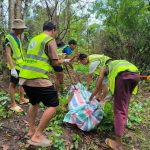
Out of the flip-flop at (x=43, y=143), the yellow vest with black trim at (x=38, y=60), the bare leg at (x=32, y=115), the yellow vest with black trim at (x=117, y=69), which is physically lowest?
the flip-flop at (x=43, y=143)

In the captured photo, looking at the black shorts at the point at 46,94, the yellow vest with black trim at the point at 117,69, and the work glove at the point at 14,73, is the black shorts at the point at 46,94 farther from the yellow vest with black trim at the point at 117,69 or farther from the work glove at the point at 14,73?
the work glove at the point at 14,73

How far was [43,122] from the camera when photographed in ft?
12.8

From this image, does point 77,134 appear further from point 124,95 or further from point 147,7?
point 147,7

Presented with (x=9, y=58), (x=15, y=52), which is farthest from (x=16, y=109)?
(x=15, y=52)

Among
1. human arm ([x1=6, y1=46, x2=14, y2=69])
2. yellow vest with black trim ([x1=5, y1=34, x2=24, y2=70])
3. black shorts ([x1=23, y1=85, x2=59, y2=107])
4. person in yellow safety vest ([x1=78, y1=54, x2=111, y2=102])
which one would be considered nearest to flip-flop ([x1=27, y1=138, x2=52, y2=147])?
black shorts ([x1=23, y1=85, x2=59, y2=107])

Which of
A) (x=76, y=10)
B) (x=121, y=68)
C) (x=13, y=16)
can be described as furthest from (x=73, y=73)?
(x=121, y=68)

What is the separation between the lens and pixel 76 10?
1370 cm

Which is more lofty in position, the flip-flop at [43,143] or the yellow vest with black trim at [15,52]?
the yellow vest with black trim at [15,52]

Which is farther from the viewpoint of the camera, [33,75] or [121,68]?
[121,68]

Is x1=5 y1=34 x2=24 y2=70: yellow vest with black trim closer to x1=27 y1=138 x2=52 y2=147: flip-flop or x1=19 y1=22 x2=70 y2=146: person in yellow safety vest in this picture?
x1=19 y1=22 x2=70 y2=146: person in yellow safety vest

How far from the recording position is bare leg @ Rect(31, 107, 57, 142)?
3869 mm

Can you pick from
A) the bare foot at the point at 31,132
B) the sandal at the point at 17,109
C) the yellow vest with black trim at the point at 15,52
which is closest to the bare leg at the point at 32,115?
the bare foot at the point at 31,132

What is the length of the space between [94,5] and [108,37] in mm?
1886

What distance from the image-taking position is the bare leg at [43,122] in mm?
3869
